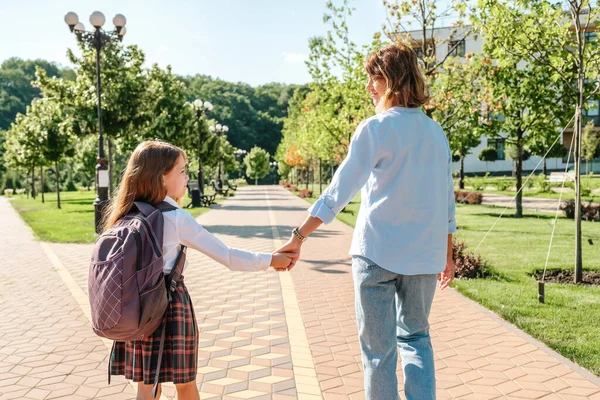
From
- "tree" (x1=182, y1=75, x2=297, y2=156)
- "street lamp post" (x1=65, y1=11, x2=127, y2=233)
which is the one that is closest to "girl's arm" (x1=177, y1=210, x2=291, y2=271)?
"street lamp post" (x1=65, y1=11, x2=127, y2=233)

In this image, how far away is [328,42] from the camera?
18328 millimetres

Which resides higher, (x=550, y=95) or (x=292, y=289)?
(x=550, y=95)

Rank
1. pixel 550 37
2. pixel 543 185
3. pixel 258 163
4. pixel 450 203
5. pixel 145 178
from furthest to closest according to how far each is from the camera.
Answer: pixel 258 163
pixel 543 185
pixel 550 37
pixel 450 203
pixel 145 178

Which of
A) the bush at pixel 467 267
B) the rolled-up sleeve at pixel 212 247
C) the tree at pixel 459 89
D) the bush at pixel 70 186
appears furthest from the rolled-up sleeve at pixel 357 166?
the bush at pixel 70 186

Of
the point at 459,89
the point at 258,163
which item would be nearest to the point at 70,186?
the point at 258,163

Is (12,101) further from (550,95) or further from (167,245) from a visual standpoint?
(167,245)

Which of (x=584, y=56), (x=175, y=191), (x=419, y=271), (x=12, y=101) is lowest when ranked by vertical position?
(x=419, y=271)

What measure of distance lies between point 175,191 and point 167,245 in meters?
0.27

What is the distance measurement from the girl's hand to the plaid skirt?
0.47 meters

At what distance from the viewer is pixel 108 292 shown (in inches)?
90.5

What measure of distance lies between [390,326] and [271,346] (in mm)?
2352

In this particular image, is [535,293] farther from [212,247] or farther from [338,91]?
[338,91]

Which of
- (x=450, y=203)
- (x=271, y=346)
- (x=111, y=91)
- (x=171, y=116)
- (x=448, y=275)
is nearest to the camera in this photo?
(x=450, y=203)

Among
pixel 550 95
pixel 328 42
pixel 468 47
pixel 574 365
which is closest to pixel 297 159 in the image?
pixel 468 47
